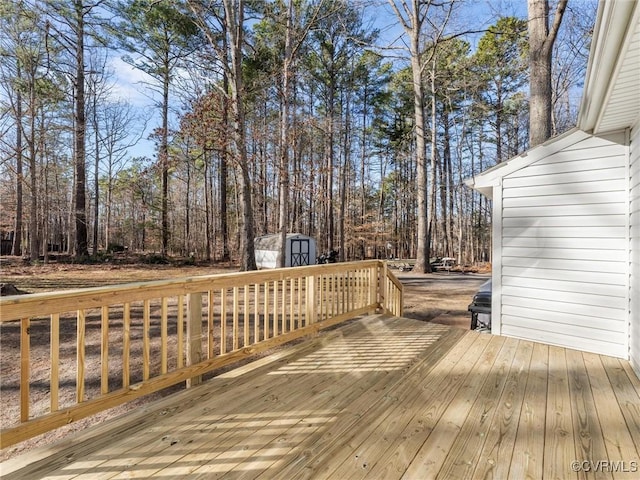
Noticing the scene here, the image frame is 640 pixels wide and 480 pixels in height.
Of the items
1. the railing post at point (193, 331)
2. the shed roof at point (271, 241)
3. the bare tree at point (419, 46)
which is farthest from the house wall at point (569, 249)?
the shed roof at point (271, 241)

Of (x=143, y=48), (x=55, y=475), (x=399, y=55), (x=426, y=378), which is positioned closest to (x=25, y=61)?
(x=143, y=48)

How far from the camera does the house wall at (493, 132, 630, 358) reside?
2977 mm

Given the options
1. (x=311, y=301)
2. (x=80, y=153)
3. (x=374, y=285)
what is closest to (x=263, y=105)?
(x=80, y=153)

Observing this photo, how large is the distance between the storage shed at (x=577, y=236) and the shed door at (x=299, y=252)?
10.5 metres

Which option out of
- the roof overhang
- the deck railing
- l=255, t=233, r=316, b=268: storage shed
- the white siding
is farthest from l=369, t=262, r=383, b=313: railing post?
l=255, t=233, r=316, b=268: storage shed

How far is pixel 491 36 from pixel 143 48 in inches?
581

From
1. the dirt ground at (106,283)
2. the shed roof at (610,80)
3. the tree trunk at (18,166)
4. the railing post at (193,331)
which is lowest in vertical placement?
the dirt ground at (106,283)

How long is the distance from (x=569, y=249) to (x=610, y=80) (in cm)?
182

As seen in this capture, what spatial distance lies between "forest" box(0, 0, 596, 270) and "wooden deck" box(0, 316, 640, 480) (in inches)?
174

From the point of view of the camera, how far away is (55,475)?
4.73ft

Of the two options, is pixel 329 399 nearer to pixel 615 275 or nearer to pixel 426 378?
pixel 426 378

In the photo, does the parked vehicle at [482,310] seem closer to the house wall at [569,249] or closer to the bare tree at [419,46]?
the house wall at [569,249]

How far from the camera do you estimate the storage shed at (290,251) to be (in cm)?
1372

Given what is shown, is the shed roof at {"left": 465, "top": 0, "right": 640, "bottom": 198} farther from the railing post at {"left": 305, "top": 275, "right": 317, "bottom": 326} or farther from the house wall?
the railing post at {"left": 305, "top": 275, "right": 317, "bottom": 326}
